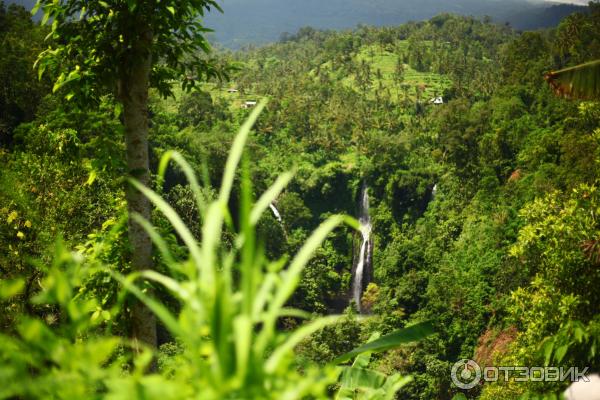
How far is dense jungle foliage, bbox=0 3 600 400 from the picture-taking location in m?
0.69

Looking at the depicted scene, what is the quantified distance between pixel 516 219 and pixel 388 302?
7754 millimetres

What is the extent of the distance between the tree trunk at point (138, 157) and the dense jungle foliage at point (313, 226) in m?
0.11

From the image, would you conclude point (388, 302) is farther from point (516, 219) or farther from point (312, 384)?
point (312, 384)

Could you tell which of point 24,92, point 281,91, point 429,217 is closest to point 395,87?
point 281,91

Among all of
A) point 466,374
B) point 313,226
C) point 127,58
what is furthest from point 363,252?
point 127,58

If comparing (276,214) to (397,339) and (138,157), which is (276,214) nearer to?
(138,157)

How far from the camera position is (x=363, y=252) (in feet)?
124

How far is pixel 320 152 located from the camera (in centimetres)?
4253

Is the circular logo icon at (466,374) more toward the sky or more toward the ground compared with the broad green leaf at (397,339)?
more toward the ground

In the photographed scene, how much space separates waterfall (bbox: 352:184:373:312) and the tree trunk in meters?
32.7

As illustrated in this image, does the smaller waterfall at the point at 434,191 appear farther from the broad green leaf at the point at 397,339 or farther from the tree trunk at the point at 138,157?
the broad green leaf at the point at 397,339

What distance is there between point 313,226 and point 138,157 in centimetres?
3697

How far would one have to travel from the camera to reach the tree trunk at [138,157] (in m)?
2.82

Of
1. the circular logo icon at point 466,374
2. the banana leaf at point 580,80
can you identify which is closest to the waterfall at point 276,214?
the circular logo icon at point 466,374
